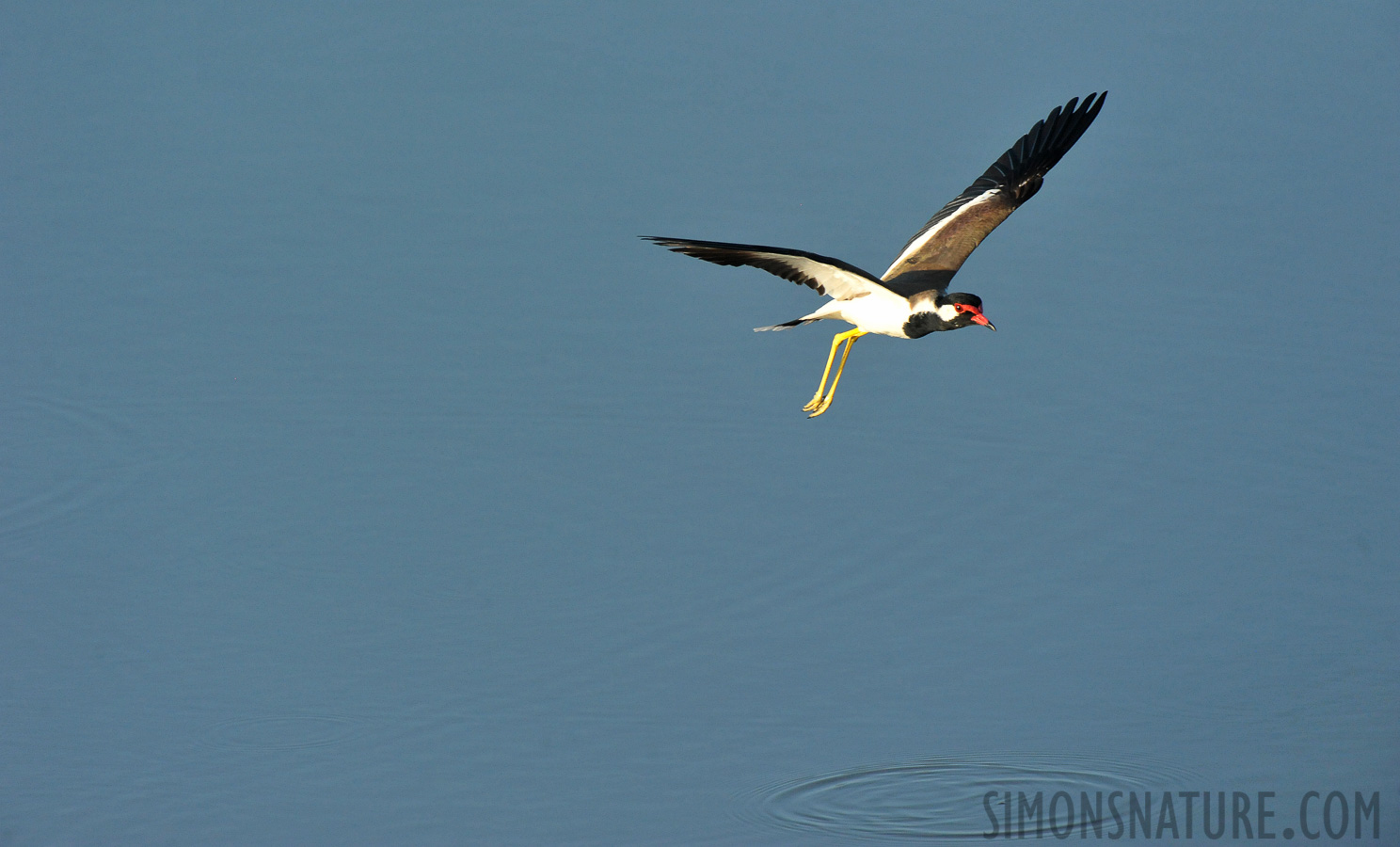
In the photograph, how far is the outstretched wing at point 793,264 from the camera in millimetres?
7309

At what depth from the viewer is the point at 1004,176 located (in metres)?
10.5

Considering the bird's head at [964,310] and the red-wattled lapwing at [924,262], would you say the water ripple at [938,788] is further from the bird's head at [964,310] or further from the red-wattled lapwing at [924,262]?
the bird's head at [964,310]

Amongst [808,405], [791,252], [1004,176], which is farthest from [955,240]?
[791,252]

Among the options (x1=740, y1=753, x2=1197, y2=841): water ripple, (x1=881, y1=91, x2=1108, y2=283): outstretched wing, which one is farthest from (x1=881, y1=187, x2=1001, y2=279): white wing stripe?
(x1=740, y1=753, x2=1197, y2=841): water ripple

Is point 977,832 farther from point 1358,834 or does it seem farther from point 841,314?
point 841,314

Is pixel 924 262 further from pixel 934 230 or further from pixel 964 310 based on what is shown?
pixel 964 310

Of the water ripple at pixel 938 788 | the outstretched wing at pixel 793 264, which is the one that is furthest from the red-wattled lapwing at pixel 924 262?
the water ripple at pixel 938 788

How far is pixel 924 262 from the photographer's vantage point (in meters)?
9.77

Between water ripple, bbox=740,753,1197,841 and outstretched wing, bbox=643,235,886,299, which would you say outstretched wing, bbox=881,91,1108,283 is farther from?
water ripple, bbox=740,753,1197,841

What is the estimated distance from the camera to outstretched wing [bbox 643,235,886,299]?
731 centimetres

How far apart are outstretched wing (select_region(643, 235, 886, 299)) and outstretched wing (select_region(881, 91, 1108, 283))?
2.14 ft

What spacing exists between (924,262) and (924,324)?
1.09m

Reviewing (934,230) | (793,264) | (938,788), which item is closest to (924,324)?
(793,264)

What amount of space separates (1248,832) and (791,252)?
519cm
